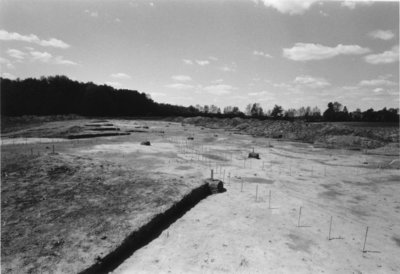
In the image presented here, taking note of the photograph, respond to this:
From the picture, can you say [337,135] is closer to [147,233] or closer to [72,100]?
[147,233]

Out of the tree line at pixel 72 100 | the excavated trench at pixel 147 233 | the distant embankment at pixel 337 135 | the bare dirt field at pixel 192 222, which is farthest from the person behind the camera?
the tree line at pixel 72 100

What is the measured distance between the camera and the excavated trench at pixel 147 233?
728 cm

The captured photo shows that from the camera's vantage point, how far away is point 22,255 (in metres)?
7.21

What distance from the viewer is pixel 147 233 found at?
909 cm

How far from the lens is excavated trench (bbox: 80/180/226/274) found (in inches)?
287

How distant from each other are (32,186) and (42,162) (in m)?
2.56

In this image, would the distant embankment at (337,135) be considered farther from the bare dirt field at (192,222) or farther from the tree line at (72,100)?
the tree line at (72,100)

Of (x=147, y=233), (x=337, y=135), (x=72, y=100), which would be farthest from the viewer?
(x=72, y=100)

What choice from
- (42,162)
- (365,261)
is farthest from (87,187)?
(365,261)

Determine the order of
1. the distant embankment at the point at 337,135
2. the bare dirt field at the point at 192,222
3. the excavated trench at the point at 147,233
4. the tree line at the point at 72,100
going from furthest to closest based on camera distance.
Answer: the tree line at the point at 72,100 → the distant embankment at the point at 337,135 → the bare dirt field at the point at 192,222 → the excavated trench at the point at 147,233

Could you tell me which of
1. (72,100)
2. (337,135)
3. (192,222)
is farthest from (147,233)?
(72,100)

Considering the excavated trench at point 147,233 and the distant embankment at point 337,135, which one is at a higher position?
the distant embankment at point 337,135

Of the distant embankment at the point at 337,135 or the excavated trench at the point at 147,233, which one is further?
the distant embankment at the point at 337,135

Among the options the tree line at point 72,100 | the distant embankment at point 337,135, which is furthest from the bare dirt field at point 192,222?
the tree line at point 72,100
